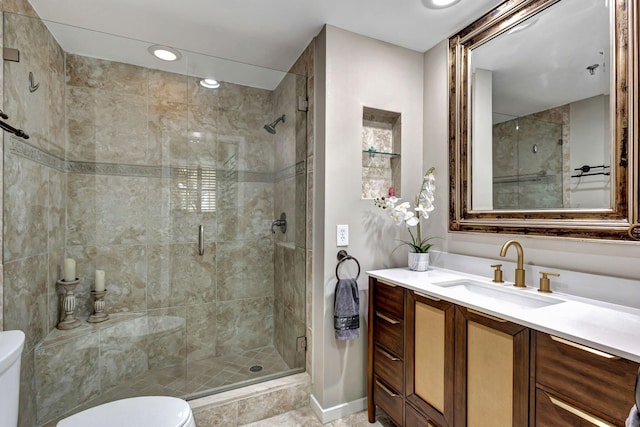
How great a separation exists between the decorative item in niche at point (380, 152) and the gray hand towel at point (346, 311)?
0.63 m

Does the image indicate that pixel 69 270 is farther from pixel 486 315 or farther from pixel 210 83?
pixel 486 315

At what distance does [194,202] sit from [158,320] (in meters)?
0.82

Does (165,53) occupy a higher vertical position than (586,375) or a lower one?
higher

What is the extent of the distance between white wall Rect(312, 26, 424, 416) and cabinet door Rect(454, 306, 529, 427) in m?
0.75

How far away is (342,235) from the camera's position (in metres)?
1.83

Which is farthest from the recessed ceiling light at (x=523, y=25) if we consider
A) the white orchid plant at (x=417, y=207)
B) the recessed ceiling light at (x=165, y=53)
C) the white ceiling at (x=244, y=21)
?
the recessed ceiling light at (x=165, y=53)

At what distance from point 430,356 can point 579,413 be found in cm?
59

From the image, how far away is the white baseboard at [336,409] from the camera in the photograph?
70.0 inches

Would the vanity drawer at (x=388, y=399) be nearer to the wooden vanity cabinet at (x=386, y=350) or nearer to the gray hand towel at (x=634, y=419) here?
the wooden vanity cabinet at (x=386, y=350)

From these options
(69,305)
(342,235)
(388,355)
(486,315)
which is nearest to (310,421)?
(388,355)

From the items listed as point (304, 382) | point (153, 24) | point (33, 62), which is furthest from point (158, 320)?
point (153, 24)

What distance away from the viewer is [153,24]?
1.83 meters

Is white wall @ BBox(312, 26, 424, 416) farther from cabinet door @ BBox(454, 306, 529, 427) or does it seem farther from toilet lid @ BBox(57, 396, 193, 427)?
toilet lid @ BBox(57, 396, 193, 427)

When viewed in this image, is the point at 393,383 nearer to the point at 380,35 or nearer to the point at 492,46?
the point at 492,46
